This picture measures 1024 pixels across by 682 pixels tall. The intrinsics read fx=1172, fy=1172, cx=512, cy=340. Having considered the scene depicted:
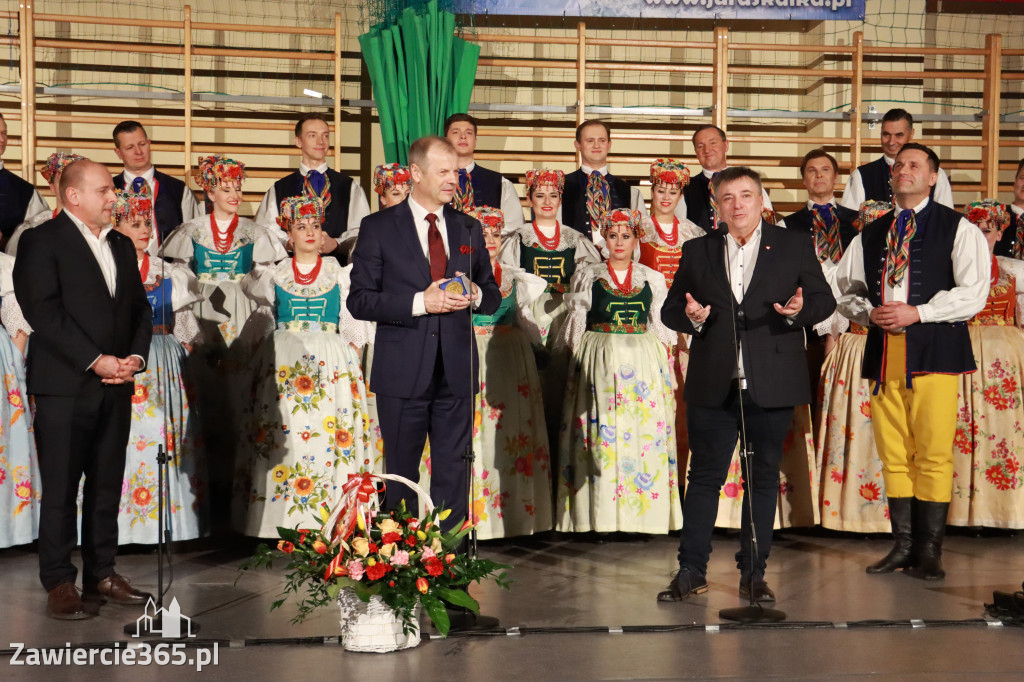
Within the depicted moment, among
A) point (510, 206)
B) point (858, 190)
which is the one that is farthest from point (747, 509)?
point (858, 190)

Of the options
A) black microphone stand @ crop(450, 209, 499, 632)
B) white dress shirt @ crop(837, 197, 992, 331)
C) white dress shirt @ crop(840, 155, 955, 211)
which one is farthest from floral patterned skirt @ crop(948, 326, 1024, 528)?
black microphone stand @ crop(450, 209, 499, 632)

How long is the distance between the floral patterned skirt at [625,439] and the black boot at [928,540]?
0.92m

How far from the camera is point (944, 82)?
290 inches

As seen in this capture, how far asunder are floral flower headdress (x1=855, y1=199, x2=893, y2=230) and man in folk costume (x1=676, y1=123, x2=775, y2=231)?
0.53 m

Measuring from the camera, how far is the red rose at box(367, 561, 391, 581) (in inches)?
115

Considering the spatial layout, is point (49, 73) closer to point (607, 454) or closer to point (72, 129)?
point (72, 129)

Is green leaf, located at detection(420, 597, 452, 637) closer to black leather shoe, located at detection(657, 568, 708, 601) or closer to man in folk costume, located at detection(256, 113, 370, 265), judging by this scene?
black leather shoe, located at detection(657, 568, 708, 601)

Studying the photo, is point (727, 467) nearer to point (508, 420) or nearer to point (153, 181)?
point (508, 420)

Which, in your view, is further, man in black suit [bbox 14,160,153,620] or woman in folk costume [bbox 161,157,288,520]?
woman in folk costume [bbox 161,157,288,520]

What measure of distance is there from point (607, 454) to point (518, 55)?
11.5 feet

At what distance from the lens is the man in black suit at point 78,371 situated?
334cm

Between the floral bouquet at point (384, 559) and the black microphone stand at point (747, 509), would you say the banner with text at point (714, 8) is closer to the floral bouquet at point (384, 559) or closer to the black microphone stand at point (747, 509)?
the black microphone stand at point (747, 509)

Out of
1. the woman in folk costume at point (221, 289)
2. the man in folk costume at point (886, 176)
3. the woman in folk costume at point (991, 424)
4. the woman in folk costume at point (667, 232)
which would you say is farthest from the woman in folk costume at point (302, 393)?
the man in folk costume at point (886, 176)

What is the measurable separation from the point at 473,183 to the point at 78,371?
2.45 metres
